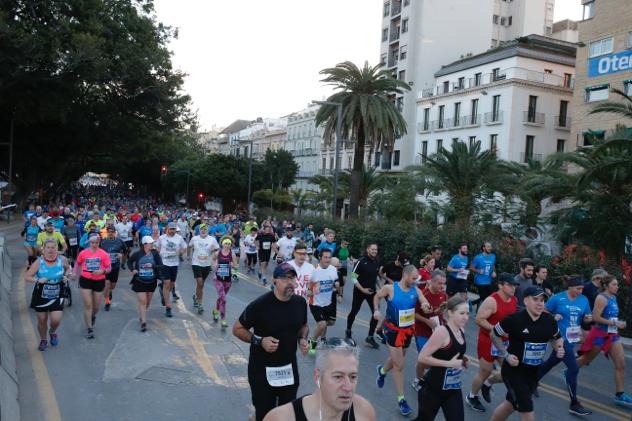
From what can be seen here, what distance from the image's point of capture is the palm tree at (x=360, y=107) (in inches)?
1184

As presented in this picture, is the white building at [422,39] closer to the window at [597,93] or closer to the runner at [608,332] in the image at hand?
the window at [597,93]

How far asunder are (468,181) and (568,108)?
23.5 metres

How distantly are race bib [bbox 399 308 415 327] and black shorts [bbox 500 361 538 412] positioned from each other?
154cm

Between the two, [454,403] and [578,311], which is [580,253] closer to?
[578,311]

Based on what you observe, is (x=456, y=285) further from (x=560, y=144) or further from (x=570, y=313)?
(x=560, y=144)

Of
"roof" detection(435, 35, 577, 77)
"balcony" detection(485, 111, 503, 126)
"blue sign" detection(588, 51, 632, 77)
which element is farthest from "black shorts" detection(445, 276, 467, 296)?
"roof" detection(435, 35, 577, 77)

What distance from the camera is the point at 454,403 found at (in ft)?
16.9

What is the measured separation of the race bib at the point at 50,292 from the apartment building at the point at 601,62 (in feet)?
91.4

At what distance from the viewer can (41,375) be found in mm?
7223

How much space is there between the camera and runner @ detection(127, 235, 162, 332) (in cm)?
972

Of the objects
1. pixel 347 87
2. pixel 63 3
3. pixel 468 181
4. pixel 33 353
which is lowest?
pixel 33 353

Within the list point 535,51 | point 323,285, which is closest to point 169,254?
point 323,285

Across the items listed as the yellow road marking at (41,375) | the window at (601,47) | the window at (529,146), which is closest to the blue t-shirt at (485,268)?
the yellow road marking at (41,375)

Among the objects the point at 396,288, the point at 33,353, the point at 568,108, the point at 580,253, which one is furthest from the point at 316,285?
the point at 568,108
